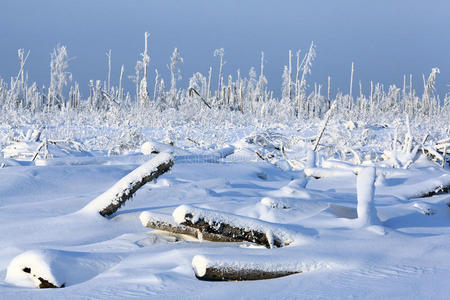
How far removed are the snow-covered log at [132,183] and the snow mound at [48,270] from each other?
69 cm

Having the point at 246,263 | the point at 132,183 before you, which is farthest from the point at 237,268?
the point at 132,183

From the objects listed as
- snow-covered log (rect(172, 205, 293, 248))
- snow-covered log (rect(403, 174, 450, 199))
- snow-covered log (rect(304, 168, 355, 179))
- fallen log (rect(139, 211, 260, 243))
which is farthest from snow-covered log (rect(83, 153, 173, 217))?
snow-covered log (rect(304, 168, 355, 179))

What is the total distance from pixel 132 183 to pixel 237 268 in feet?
3.06

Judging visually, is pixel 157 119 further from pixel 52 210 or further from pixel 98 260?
pixel 98 260

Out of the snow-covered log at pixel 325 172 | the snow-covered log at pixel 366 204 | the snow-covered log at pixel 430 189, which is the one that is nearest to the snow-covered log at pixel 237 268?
the snow-covered log at pixel 366 204

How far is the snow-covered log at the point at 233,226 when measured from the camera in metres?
1.81

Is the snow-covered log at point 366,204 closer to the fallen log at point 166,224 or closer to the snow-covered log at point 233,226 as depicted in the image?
the snow-covered log at point 233,226

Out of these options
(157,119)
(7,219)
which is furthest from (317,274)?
(157,119)

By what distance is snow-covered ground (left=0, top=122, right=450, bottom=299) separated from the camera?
57.5 inches

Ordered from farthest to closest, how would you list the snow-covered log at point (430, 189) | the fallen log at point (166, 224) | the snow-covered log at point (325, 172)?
the snow-covered log at point (325, 172) → the snow-covered log at point (430, 189) → the fallen log at point (166, 224)

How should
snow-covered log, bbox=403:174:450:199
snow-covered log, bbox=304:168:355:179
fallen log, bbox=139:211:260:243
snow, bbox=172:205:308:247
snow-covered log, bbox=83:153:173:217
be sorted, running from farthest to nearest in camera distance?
snow-covered log, bbox=304:168:355:179
snow-covered log, bbox=403:174:450:199
snow-covered log, bbox=83:153:173:217
fallen log, bbox=139:211:260:243
snow, bbox=172:205:308:247

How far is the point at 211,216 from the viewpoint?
1.83 m

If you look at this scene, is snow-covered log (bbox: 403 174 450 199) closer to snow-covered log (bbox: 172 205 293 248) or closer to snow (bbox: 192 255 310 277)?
snow-covered log (bbox: 172 205 293 248)

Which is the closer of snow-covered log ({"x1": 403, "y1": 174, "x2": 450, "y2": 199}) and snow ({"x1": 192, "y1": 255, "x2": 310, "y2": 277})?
snow ({"x1": 192, "y1": 255, "x2": 310, "y2": 277})
